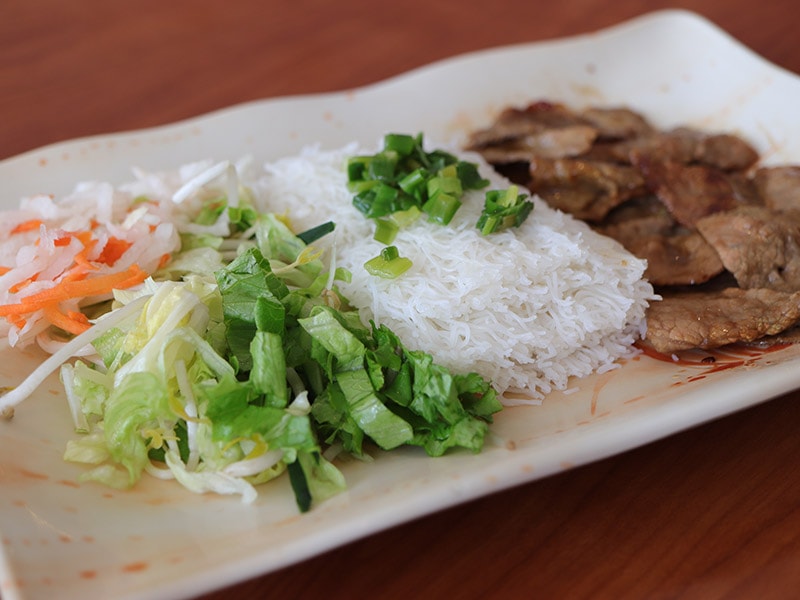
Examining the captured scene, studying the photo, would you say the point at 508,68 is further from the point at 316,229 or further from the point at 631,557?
the point at 631,557

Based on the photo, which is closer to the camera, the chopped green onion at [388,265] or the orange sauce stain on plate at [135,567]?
the orange sauce stain on plate at [135,567]

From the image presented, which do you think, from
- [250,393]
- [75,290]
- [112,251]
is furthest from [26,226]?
[250,393]

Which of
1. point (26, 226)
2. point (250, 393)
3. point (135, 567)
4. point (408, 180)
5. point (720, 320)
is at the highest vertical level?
point (26, 226)

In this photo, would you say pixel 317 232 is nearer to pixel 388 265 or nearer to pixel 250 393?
pixel 388 265

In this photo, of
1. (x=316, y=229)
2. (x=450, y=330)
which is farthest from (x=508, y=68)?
(x=450, y=330)

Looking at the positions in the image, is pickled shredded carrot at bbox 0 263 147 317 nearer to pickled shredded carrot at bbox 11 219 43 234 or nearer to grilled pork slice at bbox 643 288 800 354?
pickled shredded carrot at bbox 11 219 43 234

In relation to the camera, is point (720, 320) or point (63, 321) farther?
point (720, 320)

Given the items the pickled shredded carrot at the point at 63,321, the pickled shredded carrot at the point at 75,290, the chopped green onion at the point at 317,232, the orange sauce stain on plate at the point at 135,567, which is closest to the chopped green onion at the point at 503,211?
the chopped green onion at the point at 317,232

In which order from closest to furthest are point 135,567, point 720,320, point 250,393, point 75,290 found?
point 135,567 → point 250,393 → point 75,290 → point 720,320

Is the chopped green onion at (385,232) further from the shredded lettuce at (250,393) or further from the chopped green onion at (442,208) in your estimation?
the shredded lettuce at (250,393)
